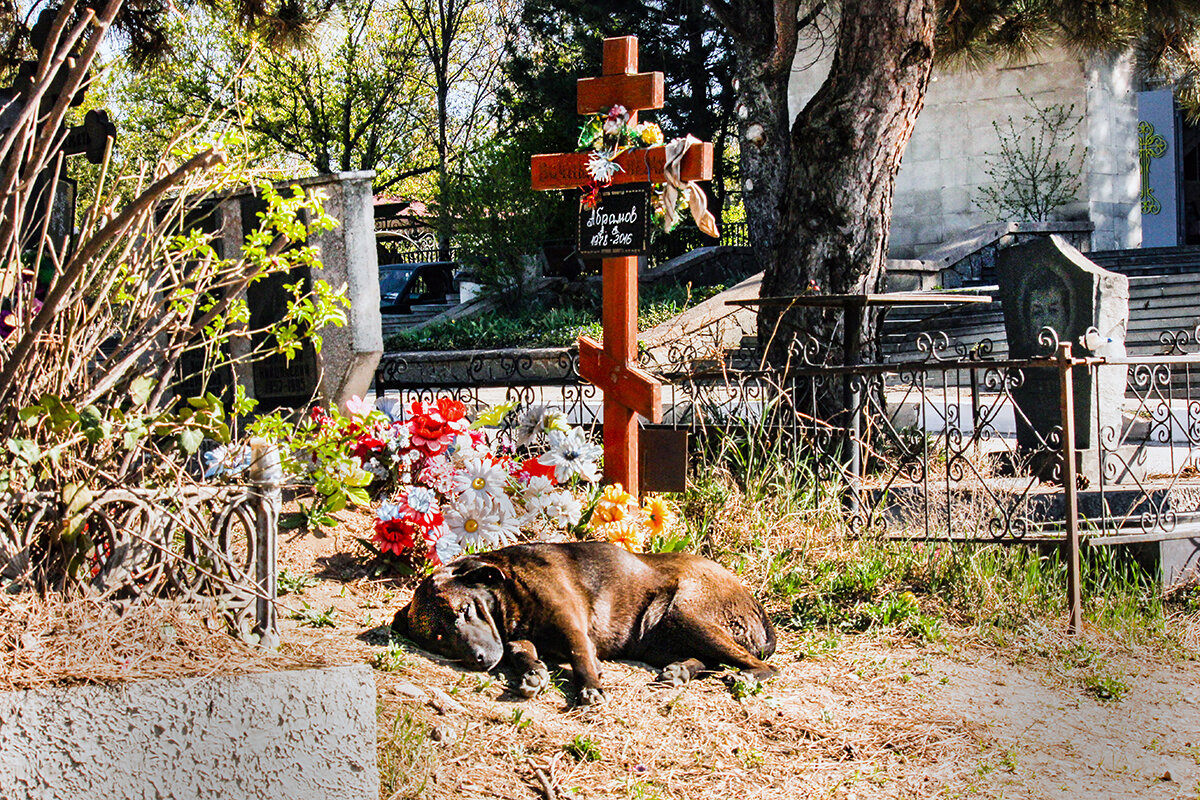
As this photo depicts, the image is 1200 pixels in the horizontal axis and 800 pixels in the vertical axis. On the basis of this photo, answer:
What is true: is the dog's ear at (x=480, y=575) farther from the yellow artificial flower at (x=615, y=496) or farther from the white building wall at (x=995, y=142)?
the white building wall at (x=995, y=142)

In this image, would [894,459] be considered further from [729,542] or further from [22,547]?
[22,547]

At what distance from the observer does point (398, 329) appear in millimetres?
24906

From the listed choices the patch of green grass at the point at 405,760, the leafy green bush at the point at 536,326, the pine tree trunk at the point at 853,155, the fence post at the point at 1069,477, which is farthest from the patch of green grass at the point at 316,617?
the leafy green bush at the point at 536,326

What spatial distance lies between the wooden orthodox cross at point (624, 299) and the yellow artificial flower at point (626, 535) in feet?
1.71

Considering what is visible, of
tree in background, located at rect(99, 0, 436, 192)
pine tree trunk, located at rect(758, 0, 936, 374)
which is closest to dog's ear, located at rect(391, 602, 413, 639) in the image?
pine tree trunk, located at rect(758, 0, 936, 374)

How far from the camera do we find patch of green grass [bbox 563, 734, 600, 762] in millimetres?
3566

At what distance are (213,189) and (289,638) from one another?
5.23 feet

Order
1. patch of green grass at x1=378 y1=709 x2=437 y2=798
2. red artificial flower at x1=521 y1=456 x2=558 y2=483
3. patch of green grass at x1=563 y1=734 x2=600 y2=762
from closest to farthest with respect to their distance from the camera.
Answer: patch of green grass at x1=378 y1=709 x2=437 y2=798 → patch of green grass at x1=563 y1=734 x2=600 y2=762 → red artificial flower at x1=521 y1=456 x2=558 y2=483

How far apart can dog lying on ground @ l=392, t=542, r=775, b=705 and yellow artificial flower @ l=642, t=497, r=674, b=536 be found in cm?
78

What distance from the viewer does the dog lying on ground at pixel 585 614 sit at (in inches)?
160

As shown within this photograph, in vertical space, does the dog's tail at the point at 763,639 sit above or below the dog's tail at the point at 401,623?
below

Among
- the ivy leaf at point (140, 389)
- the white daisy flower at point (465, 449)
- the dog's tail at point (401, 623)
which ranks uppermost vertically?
the ivy leaf at point (140, 389)

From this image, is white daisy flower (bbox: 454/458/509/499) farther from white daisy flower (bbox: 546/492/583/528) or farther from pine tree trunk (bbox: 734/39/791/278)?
pine tree trunk (bbox: 734/39/791/278)


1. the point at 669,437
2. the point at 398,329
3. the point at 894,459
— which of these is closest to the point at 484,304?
the point at 398,329
